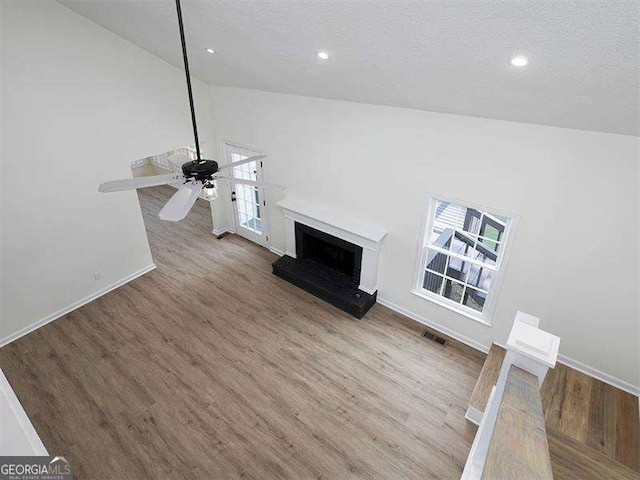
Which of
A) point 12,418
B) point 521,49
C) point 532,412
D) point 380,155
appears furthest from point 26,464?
point 380,155

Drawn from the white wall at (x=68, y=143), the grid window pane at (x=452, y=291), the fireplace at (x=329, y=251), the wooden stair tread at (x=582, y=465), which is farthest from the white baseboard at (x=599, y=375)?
the white wall at (x=68, y=143)

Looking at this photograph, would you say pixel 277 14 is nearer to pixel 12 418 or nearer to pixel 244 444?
pixel 12 418

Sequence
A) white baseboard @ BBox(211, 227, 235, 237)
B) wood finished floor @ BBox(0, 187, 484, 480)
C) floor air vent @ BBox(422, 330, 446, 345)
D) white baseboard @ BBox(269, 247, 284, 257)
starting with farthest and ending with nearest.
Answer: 1. white baseboard @ BBox(211, 227, 235, 237)
2. white baseboard @ BBox(269, 247, 284, 257)
3. floor air vent @ BBox(422, 330, 446, 345)
4. wood finished floor @ BBox(0, 187, 484, 480)

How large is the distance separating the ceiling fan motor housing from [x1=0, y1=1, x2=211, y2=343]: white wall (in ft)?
7.87

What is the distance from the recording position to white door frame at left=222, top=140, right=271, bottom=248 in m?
5.65

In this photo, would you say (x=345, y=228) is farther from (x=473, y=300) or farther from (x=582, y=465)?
(x=582, y=465)

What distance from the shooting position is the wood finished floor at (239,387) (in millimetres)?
3283

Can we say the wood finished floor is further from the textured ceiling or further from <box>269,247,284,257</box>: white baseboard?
the textured ceiling

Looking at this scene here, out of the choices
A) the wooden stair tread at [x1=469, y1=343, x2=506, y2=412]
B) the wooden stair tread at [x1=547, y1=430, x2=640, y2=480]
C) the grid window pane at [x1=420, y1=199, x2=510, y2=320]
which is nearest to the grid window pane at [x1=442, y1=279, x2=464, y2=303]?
the grid window pane at [x1=420, y1=199, x2=510, y2=320]

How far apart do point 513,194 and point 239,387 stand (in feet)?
11.8

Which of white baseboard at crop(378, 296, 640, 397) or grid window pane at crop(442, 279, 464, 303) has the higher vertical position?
grid window pane at crop(442, 279, 464, 303)

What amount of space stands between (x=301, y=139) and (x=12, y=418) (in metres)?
4.16

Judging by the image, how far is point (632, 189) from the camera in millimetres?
2936

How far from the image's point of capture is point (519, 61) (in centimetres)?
218
